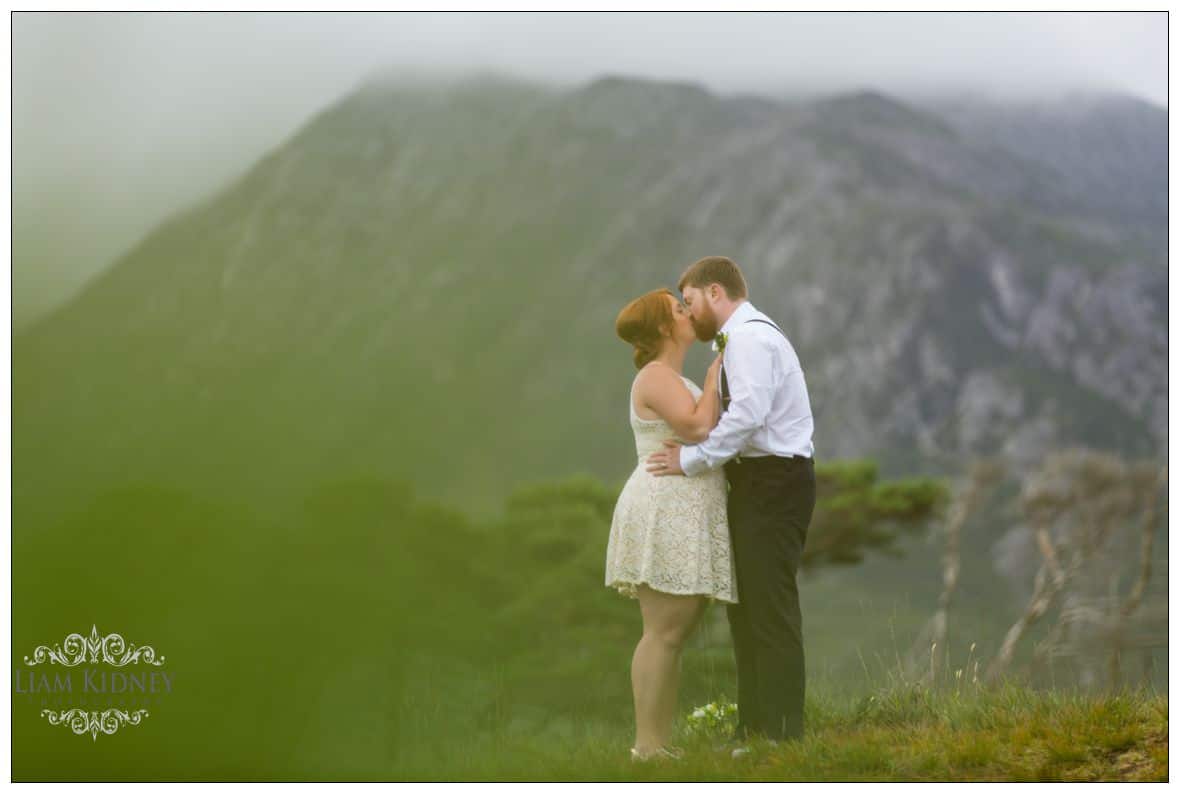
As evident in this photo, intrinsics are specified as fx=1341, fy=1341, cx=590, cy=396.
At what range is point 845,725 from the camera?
A: 511 cm

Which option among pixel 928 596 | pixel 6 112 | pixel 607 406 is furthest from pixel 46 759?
pixel 607 406

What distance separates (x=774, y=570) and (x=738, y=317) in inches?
33.4

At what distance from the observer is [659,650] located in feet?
14.6

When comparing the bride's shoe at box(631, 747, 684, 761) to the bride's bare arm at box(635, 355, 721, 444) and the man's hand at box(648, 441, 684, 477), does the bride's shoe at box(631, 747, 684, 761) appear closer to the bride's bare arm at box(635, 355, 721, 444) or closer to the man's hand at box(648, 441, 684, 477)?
the man's hand at box(648, 441, 684, 477)

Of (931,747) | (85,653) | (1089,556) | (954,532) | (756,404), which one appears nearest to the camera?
(756,404)

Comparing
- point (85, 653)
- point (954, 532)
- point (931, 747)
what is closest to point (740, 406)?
point (931, 747)

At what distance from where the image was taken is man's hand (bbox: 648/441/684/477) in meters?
4.44

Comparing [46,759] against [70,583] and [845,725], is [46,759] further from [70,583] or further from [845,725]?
[845,725]

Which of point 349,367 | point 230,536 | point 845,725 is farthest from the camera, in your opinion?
point 349,367

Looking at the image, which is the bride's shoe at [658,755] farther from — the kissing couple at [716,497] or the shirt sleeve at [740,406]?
the shirt sleeve at [740,406]

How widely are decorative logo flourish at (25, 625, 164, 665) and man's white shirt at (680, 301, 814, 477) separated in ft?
10.4

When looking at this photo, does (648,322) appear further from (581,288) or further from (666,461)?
(581,288)

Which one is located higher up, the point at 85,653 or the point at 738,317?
the point at 738,317

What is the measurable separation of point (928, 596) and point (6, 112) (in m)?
11.0
